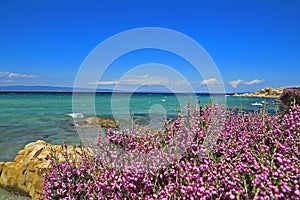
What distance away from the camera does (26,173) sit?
6.50m

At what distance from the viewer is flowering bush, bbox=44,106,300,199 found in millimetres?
2842

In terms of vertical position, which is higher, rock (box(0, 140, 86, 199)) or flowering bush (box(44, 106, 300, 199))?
flowering bush (box(44, 106, 300, 199))

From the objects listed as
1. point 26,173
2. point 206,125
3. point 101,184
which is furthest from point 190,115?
point 26,173

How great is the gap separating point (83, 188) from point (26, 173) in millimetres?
2777

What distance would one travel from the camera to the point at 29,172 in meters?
6.38

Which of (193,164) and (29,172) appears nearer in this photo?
(193,164)

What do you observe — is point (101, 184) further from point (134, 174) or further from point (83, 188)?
point (83, 188)

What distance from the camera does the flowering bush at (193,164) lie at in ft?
9.32

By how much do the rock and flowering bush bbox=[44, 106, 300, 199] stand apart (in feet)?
4.28

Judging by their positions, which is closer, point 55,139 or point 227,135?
point 227,135

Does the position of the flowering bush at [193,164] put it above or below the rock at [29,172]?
above

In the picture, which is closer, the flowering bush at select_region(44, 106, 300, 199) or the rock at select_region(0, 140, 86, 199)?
the flowering bush at select_region(44, 106, 300, 199)

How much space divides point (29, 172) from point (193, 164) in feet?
15.7

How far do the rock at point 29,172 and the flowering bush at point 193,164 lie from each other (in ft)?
4.28
